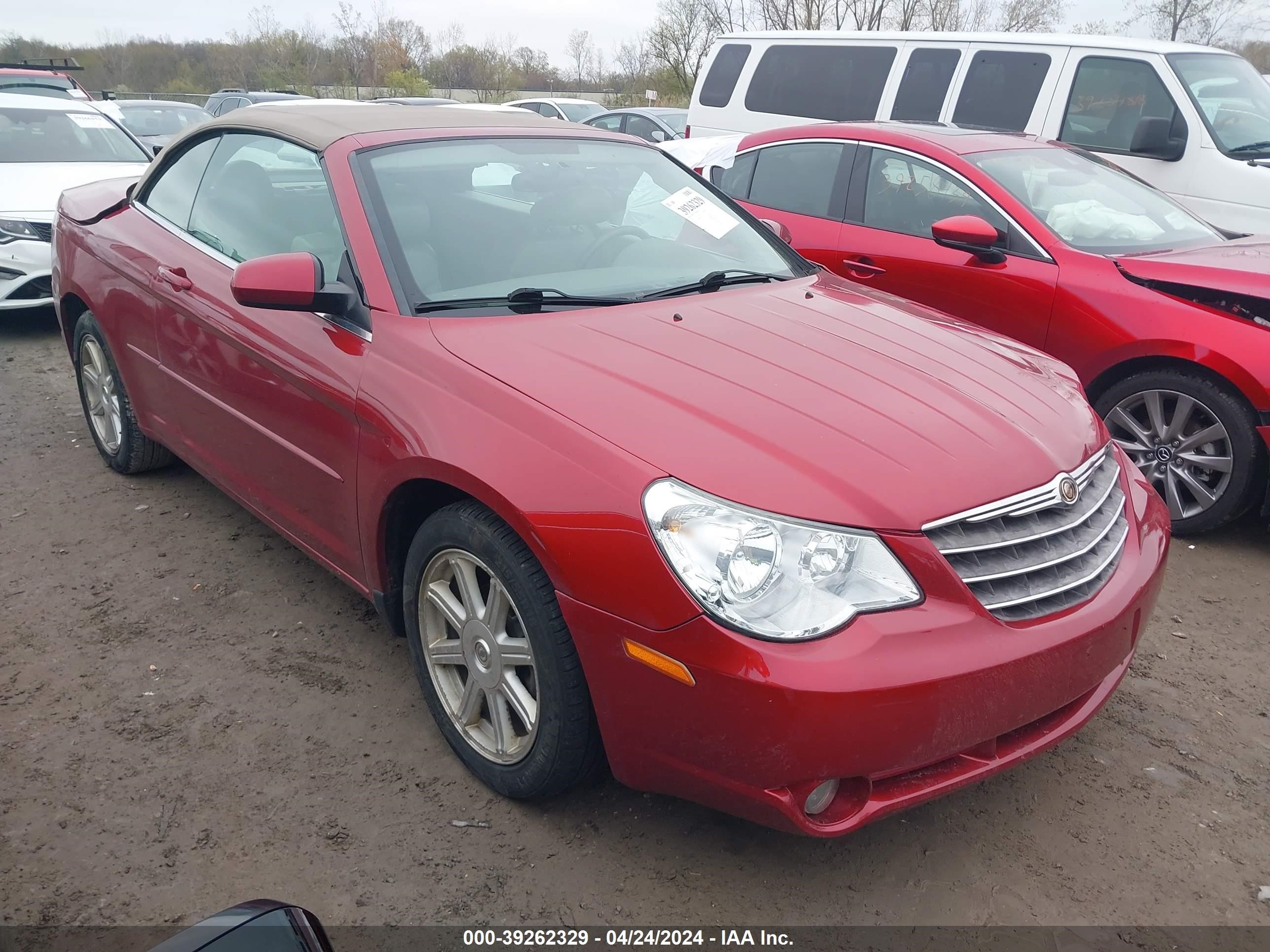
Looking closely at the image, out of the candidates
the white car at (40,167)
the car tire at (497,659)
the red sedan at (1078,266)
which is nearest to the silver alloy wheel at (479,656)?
the car tire at (497,659)

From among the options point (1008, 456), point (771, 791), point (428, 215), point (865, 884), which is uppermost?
point (428, 215)

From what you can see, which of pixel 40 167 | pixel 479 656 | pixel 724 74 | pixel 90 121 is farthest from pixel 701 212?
pixel 90 121

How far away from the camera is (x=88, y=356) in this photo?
15.3ft

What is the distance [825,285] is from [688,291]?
0.59 meters

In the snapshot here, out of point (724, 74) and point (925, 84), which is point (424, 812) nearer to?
point (925, 84)

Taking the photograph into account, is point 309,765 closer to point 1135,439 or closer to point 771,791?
point 771,791

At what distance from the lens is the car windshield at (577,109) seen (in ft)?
62.5

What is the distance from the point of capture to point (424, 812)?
262 centimetres

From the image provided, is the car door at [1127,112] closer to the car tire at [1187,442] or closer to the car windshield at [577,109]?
the car tire at [1187,442]

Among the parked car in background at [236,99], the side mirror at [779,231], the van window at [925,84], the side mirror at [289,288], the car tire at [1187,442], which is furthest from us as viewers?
the parked car in background at [236,99]

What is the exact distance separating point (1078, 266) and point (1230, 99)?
345 centimetres

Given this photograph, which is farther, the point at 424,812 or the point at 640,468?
the point at 424,812

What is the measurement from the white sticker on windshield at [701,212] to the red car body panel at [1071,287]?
1618mm

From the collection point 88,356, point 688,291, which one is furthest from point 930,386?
point 88,356
